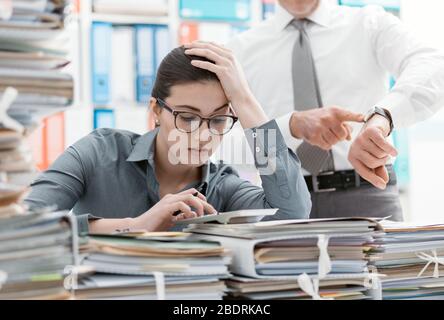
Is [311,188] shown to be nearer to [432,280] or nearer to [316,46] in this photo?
[316,46]

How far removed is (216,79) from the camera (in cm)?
147

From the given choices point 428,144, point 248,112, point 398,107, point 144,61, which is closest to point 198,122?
point 248,112

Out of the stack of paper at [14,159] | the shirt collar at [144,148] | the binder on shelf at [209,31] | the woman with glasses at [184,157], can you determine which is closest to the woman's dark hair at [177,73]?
the woman with glasses at [184,157]

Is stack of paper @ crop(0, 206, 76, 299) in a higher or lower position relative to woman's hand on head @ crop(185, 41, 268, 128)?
lower

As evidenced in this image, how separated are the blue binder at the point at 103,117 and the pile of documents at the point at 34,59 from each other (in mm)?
2326

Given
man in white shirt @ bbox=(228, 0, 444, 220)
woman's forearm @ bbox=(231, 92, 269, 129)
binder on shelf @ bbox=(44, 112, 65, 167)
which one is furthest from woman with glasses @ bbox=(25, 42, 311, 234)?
binder on shelf @ bbox=(44, 112, 65, 167)

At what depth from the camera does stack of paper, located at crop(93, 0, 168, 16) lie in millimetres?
2984

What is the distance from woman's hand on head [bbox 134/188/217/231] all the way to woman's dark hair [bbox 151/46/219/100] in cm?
41

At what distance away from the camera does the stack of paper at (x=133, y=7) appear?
298 cm

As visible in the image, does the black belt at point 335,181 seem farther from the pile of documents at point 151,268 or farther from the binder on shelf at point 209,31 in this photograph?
the binder on shelf at point 209,31

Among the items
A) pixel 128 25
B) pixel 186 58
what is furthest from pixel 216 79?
pixel 128 25

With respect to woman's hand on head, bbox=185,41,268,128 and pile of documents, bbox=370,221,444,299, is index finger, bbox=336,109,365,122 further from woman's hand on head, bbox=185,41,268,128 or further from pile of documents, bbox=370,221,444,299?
pile of documents, bbox=370,221,444,299

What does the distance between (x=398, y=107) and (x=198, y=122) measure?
0.61m

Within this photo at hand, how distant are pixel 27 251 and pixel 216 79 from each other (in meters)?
0.91
